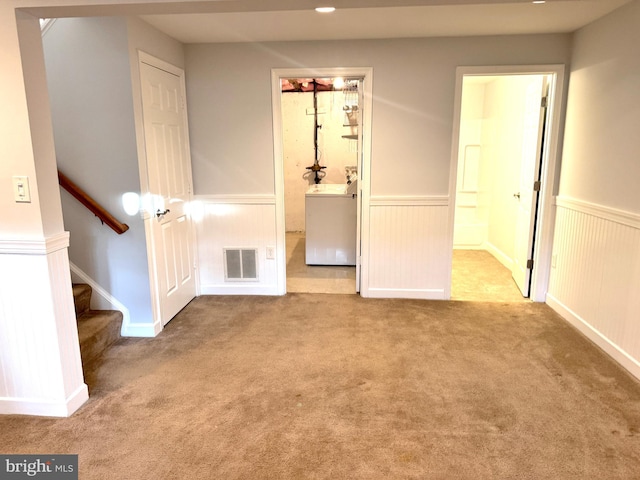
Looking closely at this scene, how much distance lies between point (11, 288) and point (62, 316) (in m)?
0.27

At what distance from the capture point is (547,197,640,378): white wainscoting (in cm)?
262

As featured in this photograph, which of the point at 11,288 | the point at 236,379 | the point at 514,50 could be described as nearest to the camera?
the point at 11,288

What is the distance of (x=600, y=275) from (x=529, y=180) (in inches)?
47.6

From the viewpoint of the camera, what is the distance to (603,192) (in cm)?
293

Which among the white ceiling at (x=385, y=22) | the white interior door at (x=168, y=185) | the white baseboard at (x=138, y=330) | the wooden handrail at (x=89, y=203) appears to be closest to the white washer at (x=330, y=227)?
the white interior door at (x=168, y=185)

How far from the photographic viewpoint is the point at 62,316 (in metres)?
2.16

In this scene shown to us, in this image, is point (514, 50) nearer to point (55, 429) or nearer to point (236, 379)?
point (236, 379)

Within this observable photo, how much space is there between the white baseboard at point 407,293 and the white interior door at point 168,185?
165 centimetres

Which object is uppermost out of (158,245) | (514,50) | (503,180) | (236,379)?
(514,50)

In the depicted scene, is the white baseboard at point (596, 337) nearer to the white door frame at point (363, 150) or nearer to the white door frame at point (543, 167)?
the white door frame at point (543, 167)

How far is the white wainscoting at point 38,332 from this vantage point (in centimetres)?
206

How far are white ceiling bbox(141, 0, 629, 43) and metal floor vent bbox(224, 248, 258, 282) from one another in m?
1.82

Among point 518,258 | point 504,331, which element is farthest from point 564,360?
point 518,258

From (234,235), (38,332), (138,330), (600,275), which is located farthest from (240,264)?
(600,275)
